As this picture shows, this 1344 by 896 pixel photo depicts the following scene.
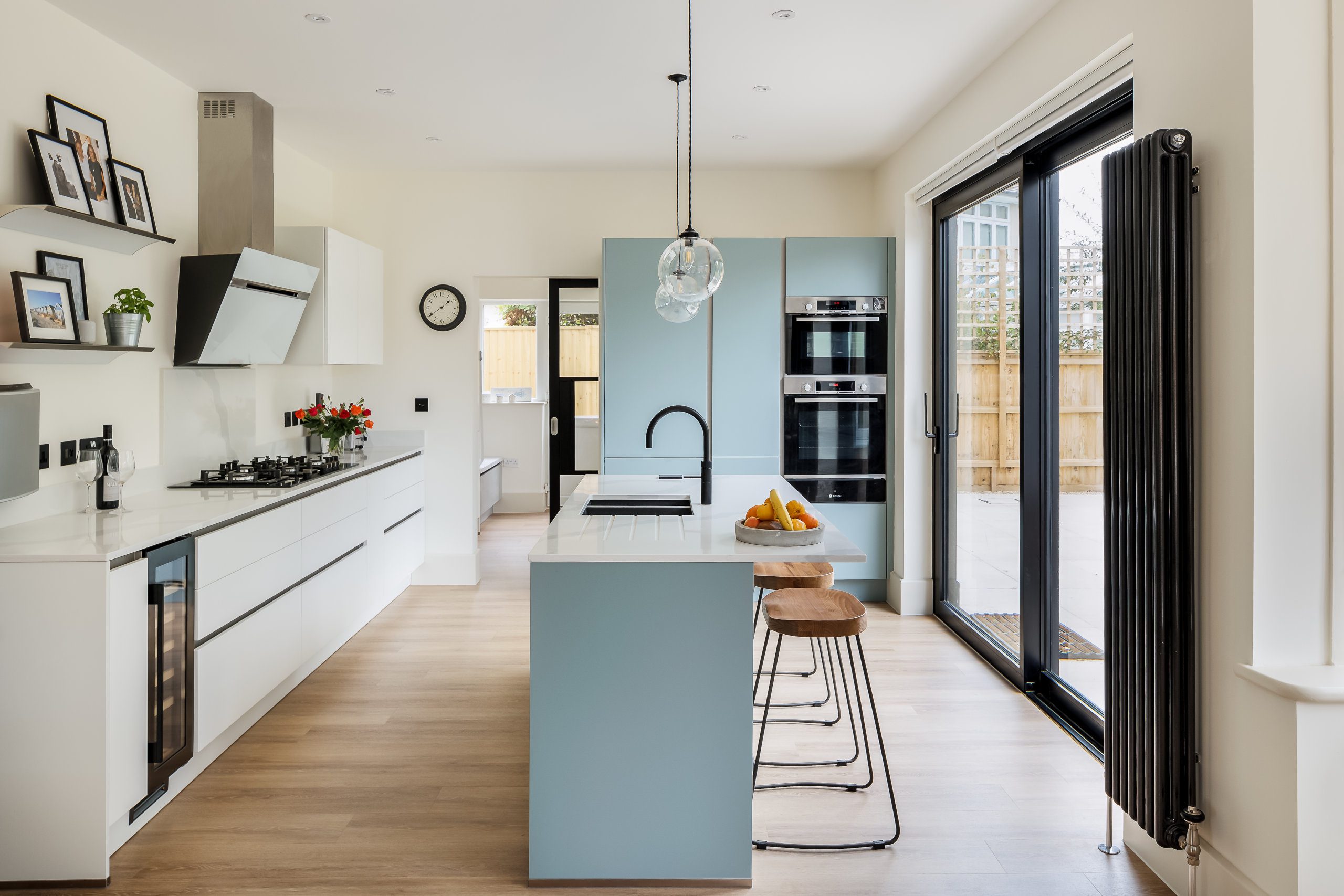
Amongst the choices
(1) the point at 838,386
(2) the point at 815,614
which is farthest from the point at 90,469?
(1) the point at 838,386

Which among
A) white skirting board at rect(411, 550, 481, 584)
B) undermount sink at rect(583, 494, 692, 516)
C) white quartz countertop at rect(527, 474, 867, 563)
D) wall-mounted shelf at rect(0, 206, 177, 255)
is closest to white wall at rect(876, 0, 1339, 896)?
white quartz countertop at rect(527, 474, 867, 563)

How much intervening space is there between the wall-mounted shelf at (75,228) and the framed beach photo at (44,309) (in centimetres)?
15

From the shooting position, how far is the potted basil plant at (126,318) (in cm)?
287

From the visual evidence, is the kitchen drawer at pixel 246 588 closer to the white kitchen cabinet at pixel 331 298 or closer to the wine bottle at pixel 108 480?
the wine bottle at pixel 108 480

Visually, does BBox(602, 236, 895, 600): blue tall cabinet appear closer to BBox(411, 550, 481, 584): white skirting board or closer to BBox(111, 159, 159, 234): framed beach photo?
BBox(411, 550, 481, 584): white skirting board

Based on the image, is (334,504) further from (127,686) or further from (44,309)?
(127,686)

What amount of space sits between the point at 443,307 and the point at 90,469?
278cm

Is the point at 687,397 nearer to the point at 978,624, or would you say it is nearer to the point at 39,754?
the point at 978,624

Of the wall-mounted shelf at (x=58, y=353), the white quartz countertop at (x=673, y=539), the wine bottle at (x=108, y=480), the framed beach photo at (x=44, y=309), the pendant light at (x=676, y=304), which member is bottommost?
the white quartz countertop at (x=673, y=539)

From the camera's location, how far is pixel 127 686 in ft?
7.51

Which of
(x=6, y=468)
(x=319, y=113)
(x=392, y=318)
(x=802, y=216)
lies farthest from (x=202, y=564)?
(x=802, y=216)

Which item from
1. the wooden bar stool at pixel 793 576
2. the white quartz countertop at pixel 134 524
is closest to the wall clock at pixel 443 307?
the white quartz countertop at pixel 134 524

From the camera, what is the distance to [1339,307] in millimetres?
1856

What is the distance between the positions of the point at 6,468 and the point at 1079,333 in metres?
3.52
